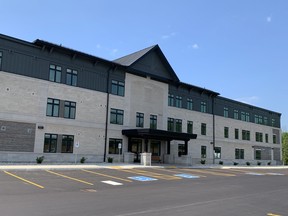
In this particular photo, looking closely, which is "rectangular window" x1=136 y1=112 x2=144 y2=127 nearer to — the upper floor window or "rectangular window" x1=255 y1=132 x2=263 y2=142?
the upper floor window

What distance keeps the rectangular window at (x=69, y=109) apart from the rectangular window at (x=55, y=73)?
2280mm

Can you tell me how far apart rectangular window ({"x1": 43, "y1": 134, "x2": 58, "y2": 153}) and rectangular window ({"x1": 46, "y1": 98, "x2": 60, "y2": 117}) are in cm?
193

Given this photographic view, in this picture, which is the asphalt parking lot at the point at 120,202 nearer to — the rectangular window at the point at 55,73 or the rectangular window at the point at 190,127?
the rectangular window at the point at 55,73

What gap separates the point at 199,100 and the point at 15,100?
83.3ft

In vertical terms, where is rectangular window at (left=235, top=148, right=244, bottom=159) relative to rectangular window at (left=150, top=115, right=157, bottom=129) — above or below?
below

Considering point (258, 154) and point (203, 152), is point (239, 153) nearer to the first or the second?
point (258, 154)

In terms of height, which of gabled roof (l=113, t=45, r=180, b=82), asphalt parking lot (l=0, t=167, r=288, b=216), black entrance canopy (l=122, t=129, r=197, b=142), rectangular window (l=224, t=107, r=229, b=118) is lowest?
asphalt parking lot (l=0, t=167, r=288, b=216)

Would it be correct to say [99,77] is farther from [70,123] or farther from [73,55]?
[70,123]

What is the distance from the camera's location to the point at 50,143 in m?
28.6

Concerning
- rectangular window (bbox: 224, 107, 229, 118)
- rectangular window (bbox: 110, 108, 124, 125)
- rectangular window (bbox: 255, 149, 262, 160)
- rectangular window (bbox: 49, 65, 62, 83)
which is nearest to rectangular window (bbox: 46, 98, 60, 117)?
rectangular window (bbox: 49, 65, 62, 83)

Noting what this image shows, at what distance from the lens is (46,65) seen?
28688 millimetres

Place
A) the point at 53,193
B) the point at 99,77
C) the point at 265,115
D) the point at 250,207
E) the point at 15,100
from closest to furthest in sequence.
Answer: the point at 250,207 → the point at 53,193 → the point at 15,100 → the point at 99,77 → the point at 265,115

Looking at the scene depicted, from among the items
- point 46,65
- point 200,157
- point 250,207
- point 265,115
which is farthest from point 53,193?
point 265,115

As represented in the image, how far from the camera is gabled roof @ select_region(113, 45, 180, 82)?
1398 inches
